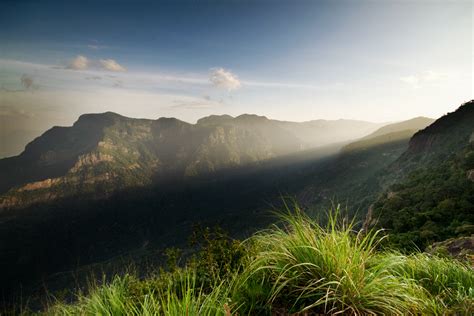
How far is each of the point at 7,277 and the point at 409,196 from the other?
692 ft

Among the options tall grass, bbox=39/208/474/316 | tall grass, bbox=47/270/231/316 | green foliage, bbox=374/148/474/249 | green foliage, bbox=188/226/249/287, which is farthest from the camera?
green foliage, bbox=374/148/474/249

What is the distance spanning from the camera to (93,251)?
653 ft

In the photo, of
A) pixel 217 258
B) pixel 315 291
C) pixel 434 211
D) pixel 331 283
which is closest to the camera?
pixel 331 283

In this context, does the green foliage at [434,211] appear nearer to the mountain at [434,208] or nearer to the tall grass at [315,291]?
the mountain at [434,208]

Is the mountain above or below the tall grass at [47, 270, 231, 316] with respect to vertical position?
below

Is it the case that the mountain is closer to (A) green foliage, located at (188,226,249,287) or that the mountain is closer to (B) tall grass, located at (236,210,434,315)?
(A) green foliage, located at (188,226,249,287)

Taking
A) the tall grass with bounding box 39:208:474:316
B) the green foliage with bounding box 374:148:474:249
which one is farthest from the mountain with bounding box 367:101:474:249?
the tall grass with bounding box 39:208:474:316

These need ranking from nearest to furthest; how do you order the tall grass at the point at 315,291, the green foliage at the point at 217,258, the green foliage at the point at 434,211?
the tall grass at the point at 315,291, the green foliage at the point at 217,258, the green foliage at the point at 434,211

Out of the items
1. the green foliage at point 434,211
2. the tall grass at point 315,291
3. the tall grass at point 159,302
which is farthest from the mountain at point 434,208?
the tall grass at point 159,302

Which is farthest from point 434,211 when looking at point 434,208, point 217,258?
point 217,258

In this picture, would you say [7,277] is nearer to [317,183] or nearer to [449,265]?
[317,183]

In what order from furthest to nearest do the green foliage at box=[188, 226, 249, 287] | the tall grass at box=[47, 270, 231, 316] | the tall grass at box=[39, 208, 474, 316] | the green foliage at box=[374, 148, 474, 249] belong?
the green foliage at box=[374, 148, 474, 249] < the green foliage at box=[188, 226, 249, 287] < the tall grass at box=[39, 208, 474, 316] < the tall grass at box=[47, 270, 231, 316]

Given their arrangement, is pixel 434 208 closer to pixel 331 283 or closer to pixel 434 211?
pixel 434 211

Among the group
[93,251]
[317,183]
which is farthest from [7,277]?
[317,183]
